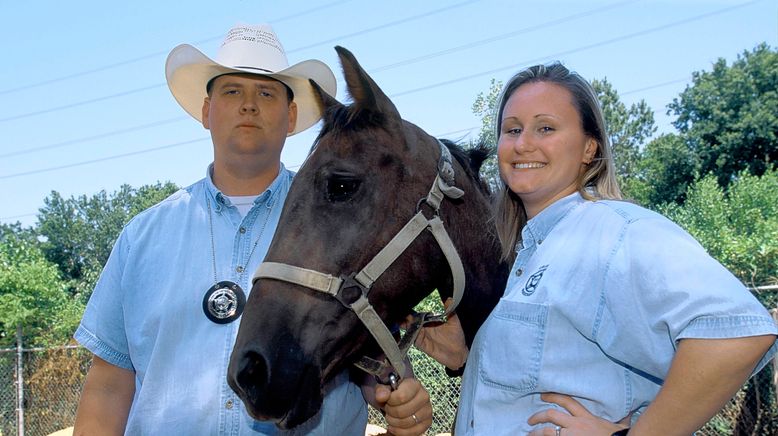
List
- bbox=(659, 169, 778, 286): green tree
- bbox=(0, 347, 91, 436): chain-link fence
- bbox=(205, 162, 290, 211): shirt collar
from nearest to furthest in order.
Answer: bbox=(205, 162, 290, 211): shirt collar, bbox=(0, 347, 91, 436): chain-link fence, bbox=(659, 169, 778, 286): green tree

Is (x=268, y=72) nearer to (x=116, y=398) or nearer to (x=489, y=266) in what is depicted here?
(x=489, y=266)

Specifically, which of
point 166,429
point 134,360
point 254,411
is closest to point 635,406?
point 254,411

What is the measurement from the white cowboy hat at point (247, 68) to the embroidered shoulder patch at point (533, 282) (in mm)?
1360

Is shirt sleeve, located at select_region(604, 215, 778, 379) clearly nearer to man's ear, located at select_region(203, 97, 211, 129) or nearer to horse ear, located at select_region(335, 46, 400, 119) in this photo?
horse ear, located at select_region(335, 46, 400, 119)

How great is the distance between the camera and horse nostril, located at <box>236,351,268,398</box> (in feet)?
7.00

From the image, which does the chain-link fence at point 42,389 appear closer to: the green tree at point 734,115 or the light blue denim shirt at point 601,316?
the light blue denim shirt at point 601,316

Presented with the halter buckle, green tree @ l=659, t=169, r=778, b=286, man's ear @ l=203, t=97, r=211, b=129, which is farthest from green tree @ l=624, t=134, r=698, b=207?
the halter buckle

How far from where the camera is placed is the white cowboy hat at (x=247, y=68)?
3.12 m

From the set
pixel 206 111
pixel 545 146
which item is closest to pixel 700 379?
pixel 545 146

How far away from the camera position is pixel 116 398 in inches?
118

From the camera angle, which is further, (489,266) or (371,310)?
(489,266)

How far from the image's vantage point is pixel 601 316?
1866mm

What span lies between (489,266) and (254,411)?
114 centimetres

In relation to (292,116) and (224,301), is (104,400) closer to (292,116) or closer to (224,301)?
(224,301)
